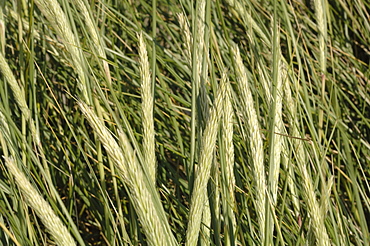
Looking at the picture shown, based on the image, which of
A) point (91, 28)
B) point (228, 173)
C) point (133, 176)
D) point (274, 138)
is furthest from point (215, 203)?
point (91, 28)

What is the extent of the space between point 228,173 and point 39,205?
36 centimetres

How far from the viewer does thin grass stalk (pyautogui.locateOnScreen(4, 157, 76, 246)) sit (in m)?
0.65

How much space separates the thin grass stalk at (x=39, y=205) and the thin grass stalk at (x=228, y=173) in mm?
321

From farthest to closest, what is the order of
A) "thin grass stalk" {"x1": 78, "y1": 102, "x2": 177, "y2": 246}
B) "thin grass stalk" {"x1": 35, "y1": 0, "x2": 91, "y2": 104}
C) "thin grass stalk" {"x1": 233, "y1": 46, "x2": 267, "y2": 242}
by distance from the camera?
1. "thin grass stalk" {"x1": 35, "y1": 0, "x2": 91, "y2": 104}
2. "thin grass stalk" {"x1": 233, "y1": 46, "x2": 267, "y2": 242}
3. "thin grass stalk" {"x1": 78, "y1": 102, "x2": 177, "y2": 246}

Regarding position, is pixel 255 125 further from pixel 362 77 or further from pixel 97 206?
pixel 362 77

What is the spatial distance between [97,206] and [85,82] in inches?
17.8

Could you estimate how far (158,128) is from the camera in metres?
1.42

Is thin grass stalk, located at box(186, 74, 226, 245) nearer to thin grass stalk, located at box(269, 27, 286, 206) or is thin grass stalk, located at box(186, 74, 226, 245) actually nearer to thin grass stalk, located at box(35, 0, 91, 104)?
thin grass stalk, located at box(269, 27, 286, 206)

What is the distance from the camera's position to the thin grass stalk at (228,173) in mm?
779

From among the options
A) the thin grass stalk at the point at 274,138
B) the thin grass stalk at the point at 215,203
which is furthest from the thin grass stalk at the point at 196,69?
the thin grass stalk at the point at 274,138

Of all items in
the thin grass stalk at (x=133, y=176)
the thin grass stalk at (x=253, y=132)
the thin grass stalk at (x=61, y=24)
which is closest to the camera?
the thin grass stalk at (x=133, y=176)

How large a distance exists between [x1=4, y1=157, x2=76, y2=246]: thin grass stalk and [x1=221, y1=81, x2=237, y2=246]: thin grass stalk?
321mm

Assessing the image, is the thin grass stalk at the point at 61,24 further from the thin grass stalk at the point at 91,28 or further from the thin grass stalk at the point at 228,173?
the thin grass stalk at the point at 228,173

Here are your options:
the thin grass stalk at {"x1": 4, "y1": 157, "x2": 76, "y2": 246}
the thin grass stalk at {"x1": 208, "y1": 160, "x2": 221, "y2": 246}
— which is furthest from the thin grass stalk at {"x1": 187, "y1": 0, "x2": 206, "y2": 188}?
the thin grass stalk at {"x1": 4, "y1": 157, "x2": 76, "y2": 246}
